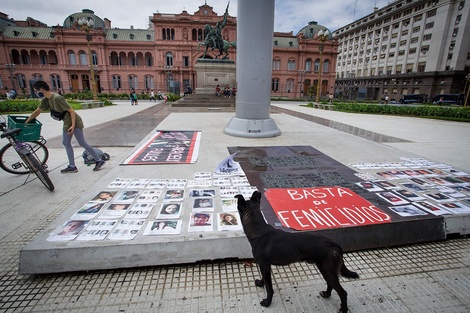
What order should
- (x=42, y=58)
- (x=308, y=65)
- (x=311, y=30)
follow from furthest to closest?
(x=311, y=30)
(x=308, y=65)
(x=42, y=58)

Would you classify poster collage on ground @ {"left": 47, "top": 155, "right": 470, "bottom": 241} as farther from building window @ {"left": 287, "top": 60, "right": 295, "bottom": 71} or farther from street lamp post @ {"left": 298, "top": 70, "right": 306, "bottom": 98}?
building window @ {"left": 287, "top": 60, "right": 295, "bottom": 71}

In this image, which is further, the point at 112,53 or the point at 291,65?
the point at 291,65

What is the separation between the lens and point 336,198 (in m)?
3.61

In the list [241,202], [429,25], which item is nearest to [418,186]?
[241,202]

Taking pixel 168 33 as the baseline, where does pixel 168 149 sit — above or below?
below

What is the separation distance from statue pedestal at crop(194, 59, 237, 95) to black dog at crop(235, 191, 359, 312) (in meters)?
23.5

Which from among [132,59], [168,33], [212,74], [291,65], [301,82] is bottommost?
[212,74]

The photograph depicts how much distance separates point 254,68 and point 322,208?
555 centimetres

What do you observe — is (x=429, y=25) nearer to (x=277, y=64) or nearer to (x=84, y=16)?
(x=277, y=64)

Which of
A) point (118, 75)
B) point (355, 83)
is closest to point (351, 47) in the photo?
point (355, 83)

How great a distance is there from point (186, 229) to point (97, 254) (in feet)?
2.98

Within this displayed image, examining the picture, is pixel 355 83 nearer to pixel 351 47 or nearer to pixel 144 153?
pixel 351 47

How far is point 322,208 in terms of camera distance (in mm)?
3299

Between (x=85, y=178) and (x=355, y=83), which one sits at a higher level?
(x=355, y=83)
